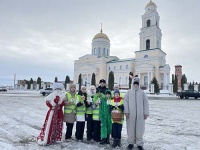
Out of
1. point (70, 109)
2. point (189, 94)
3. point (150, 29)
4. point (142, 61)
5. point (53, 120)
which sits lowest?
point (53, 120)

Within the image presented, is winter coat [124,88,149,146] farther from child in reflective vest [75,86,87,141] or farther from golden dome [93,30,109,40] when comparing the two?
golden dome [93,30,109,40]

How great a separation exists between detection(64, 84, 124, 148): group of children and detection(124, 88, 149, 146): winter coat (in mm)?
243

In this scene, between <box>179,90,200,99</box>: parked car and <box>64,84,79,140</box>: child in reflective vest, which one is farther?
<box>179,90,200,99</box>: parked car

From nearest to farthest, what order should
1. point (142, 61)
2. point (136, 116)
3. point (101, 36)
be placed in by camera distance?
point (136, 116)
point (142, 61)
point (101, 36)

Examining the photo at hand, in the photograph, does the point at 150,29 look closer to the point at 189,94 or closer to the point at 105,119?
the point at 189,94

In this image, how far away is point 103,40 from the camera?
199 feet

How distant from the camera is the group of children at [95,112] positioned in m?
4.79

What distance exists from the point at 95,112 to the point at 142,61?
47848mm

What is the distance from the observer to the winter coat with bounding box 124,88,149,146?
449 cm

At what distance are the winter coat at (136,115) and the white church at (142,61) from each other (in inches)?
1613

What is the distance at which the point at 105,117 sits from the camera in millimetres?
4879

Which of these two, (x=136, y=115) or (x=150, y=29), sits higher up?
(x=150, y=29)

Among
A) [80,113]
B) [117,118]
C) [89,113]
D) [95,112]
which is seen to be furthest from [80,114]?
[117,118]

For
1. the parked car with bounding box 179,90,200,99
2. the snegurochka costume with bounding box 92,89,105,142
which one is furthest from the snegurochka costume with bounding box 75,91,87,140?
the parked car with bounding box 179,90,200,99
